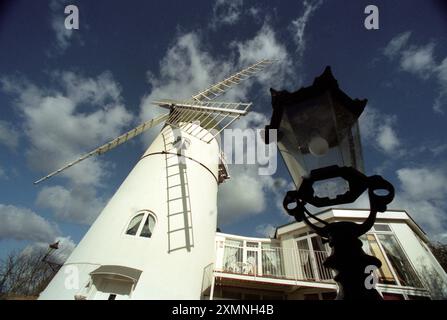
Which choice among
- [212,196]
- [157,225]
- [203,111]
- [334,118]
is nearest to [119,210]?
[157,225]

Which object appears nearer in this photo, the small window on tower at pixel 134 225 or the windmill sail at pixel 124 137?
the small window on tower at pixel 134 225

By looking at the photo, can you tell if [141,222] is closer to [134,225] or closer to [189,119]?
[134,225]

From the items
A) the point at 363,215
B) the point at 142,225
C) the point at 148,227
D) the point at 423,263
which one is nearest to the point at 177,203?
the point at 148,227

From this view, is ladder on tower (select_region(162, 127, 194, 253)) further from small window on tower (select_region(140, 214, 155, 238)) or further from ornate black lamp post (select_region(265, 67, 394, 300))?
ornate black lamp post (select_region(265, 67, 394, 300))

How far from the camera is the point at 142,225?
27.1 feet

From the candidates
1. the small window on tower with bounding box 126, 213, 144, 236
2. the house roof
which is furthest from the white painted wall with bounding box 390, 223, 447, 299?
the small window on tower with bounding box 126, 213, 144, 236

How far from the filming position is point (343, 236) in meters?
1.67

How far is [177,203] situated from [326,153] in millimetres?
7900

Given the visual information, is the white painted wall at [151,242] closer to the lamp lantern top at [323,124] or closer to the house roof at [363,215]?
the house roof at [363,215]

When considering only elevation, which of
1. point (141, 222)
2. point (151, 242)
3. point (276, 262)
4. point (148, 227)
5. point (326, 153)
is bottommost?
point (326, 153)

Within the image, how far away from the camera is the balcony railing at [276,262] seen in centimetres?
1037

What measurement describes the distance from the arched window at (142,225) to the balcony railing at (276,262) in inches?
155

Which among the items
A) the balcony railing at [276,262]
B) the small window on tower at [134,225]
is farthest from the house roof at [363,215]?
the small window on tower at [134,225]

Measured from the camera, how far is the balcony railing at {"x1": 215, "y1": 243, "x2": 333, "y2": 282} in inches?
408
